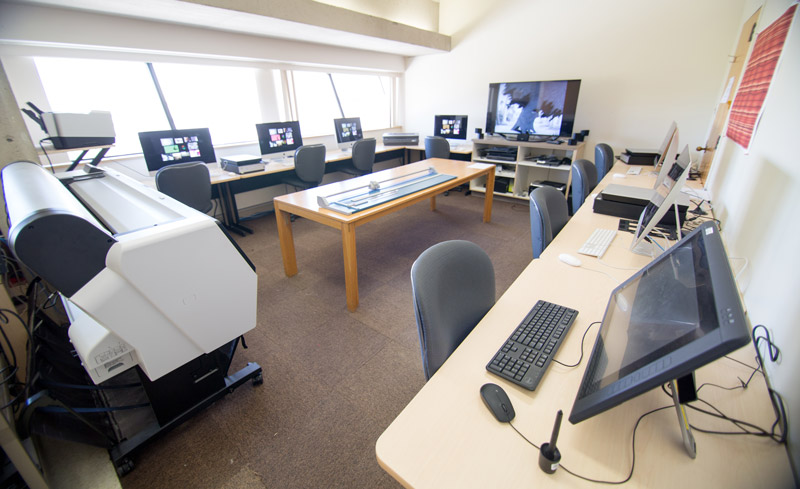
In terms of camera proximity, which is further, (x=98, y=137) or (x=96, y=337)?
(x=98, y=137)

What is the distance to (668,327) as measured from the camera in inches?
24.9

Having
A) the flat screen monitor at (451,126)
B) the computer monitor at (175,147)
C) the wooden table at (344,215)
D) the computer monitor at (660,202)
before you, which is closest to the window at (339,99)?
the flat screen monitor at (451,126)

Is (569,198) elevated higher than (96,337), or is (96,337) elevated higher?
(96,337)

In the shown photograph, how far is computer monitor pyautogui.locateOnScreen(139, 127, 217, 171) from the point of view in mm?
3160

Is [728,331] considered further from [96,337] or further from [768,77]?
[768,77]

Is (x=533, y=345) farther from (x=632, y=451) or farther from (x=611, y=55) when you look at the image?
(x=611, y=55)

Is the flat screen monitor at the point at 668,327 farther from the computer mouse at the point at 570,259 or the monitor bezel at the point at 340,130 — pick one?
the monitor bezel at the point at 340,130

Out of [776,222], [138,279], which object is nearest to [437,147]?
[776,222]

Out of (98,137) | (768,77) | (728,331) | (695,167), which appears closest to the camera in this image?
(728,331)

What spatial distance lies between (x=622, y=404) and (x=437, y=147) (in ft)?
14.6

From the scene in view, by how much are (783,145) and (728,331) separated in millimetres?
1348

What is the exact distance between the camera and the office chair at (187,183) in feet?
9.46

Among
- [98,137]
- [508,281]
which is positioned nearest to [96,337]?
[98,137]

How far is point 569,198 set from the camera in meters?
4.54
